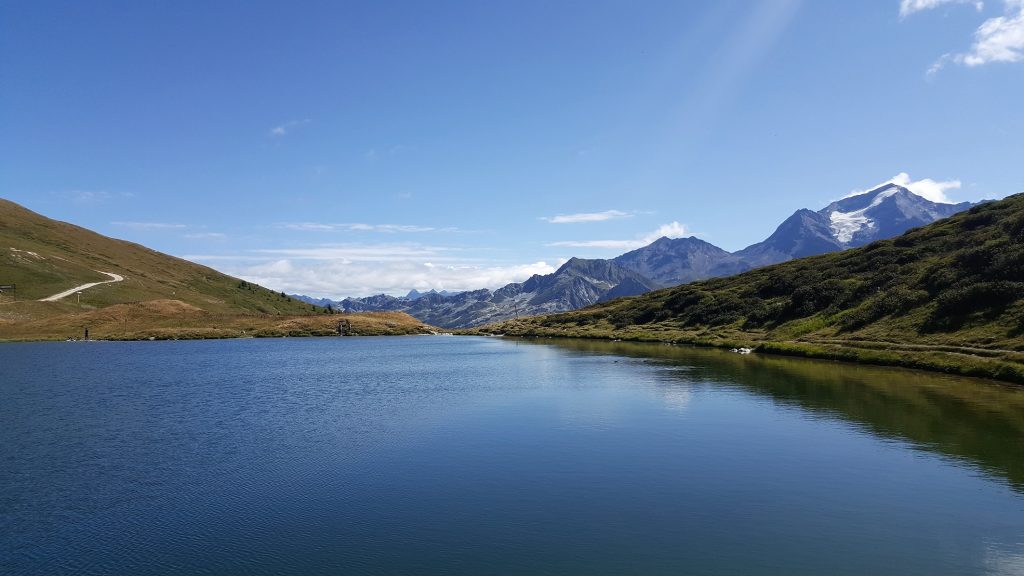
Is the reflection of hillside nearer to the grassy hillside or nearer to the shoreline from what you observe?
the shoreline

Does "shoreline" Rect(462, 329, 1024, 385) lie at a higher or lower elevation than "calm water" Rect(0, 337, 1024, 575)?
higher

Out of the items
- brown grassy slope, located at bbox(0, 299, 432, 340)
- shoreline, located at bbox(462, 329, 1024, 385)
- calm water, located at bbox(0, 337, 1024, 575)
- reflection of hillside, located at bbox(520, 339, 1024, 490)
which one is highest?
brown grassy slope, located at bbox(0, 299, 432, 340)

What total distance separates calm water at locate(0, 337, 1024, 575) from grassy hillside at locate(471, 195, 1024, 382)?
22.7 meters

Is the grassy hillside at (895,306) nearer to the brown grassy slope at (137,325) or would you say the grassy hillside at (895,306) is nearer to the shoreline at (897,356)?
the shoreline at (897,356)

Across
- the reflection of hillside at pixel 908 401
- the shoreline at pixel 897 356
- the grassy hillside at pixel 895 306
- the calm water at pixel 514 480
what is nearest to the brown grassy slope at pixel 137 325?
the calm water at pixel 514 480

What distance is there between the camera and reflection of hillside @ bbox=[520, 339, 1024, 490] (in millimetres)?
40062

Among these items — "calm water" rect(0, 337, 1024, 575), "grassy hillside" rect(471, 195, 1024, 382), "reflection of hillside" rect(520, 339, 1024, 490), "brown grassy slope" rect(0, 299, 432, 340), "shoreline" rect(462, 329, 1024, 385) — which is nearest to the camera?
"calm water" rect(0, 337, 1024, 575)

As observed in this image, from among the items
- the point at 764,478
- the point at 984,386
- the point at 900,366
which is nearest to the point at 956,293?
the point at 900,366

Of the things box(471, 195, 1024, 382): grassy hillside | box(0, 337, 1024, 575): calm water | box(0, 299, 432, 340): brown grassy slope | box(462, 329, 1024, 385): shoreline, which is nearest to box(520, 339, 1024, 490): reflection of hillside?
box(0, 337, 1024, 575): calm water

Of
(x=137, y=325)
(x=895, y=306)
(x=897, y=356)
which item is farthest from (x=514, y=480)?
(x=137, y=325)

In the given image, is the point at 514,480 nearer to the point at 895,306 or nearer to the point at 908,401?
the point at 908,401

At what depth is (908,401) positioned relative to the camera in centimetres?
5675

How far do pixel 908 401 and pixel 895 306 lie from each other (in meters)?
57.9

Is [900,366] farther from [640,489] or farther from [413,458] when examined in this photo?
[413,458]
